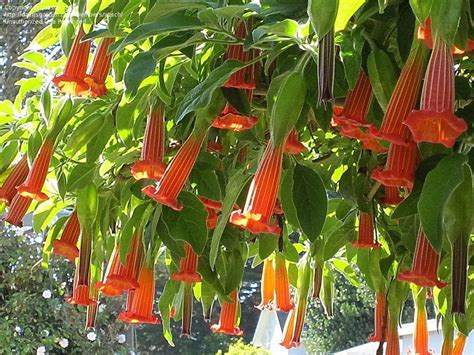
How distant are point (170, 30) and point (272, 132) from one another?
90mm

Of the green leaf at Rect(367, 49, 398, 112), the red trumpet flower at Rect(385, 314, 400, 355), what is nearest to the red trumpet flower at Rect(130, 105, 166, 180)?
the green leaf at Rect(367, 49, 398, 112)

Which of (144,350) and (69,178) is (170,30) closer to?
(69,178)

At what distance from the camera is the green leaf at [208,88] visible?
491mm

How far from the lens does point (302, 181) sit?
1.77 ft

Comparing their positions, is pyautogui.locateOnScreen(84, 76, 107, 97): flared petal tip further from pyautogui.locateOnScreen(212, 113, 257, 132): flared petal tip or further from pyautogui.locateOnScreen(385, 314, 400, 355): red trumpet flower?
pyautogui.locateOnScreen(385, 314, 400, 355): red trumpet flower

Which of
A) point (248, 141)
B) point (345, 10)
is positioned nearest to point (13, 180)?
point (248, 141)

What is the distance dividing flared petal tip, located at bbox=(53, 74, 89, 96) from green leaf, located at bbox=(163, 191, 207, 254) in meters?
0.13

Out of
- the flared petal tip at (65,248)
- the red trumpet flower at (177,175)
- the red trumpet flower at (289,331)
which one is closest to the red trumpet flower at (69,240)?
the flared petal tip at (65,248)

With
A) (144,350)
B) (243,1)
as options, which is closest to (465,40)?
(243,1)

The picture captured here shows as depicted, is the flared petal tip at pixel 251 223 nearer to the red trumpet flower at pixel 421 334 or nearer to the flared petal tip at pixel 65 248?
the flared petal tip at pixel 65 248

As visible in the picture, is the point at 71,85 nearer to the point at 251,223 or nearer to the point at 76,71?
the point at 76,71

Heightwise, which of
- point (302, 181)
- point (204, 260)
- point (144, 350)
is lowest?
point (144, 350)

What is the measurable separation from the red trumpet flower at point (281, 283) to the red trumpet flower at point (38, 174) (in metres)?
0.38

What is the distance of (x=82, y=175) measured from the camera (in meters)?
0.71
